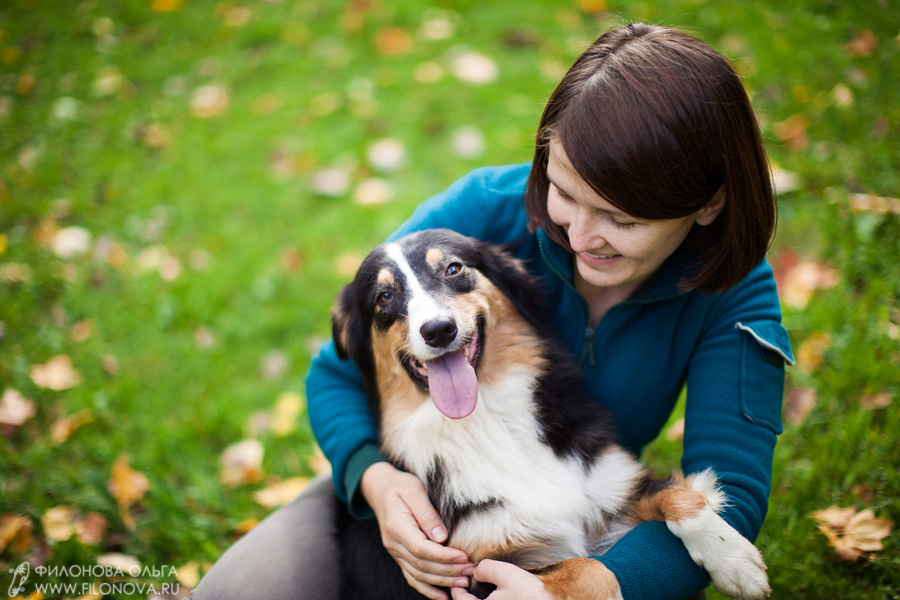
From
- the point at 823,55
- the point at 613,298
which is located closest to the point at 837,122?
the point at 823,55

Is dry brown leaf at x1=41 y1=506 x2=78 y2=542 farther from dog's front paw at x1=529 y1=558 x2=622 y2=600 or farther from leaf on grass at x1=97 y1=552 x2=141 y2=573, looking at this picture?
dog's front paw at x1=529 y1=558 x2=622 y2=600

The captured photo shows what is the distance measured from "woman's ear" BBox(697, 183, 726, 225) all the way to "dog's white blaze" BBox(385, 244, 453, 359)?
0.83 m

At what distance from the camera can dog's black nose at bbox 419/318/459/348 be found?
5.88 feet

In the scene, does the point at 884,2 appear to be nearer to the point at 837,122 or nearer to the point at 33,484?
the point at 837,122

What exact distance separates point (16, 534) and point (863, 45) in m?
5.84

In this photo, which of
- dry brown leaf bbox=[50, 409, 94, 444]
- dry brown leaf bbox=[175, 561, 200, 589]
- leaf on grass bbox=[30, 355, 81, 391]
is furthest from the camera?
leaf on grass bbox=[30, 355, 81, 391]

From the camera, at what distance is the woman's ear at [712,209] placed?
1.67 m

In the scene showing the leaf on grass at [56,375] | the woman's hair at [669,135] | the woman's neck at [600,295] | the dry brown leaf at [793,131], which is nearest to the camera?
the woman's hair at [669,135]

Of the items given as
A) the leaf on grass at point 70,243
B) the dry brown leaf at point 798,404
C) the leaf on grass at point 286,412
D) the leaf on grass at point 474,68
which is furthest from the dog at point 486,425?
the leaf on grass at point 474,68

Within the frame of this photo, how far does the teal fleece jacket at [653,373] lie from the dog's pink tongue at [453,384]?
0.38 meters

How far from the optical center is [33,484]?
9.21 feet

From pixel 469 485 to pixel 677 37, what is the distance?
1.51 meters

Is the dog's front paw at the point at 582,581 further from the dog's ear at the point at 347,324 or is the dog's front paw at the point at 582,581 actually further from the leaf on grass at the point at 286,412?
the leaf on grass at the point at 286,412

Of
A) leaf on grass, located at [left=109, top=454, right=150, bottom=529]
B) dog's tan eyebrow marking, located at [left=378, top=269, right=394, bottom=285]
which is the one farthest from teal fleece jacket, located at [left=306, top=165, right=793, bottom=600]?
leaf on grass, located at [left=109, top=454, right=150, bottom=529]
